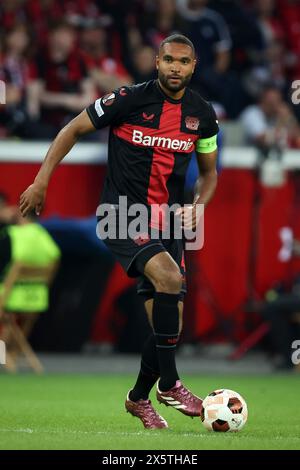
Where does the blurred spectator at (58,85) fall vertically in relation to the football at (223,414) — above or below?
above

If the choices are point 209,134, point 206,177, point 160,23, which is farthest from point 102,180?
point 209,134

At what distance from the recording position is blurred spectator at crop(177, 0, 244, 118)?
17781 millimetres

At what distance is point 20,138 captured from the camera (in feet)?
52.9

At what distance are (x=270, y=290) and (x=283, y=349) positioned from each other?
1.53 m

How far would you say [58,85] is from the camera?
16.6 meters

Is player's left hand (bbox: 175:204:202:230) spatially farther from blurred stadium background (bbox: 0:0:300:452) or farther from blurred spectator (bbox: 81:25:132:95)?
blurred spectator (bbox: 81:25:132:95)

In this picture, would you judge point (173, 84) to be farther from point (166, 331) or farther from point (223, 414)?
point (223, 414)

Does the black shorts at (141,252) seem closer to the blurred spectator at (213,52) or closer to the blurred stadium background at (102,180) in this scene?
the blurred stadium background at (102,180)

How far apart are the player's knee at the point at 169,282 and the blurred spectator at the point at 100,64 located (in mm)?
9047

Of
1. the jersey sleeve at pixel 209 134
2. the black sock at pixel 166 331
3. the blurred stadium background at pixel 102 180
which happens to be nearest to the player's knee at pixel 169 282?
the black sock at pixel 166 331

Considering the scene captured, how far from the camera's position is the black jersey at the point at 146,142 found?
8562 mm

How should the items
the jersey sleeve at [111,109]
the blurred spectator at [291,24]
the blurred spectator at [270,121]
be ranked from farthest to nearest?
1. the blurred spectator at [291,24]
2. the blurred spectator at [270,121]
3. the jersey sleeve at [111,109]

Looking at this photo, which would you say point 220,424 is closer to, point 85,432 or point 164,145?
point 85,432

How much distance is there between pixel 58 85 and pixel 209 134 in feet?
26.3
